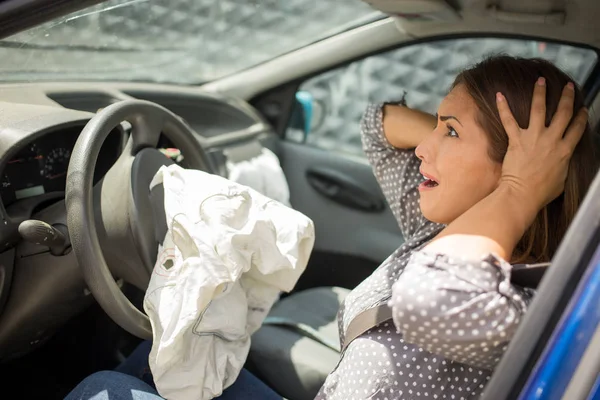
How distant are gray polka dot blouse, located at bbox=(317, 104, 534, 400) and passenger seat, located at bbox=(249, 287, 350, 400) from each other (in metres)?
0.35

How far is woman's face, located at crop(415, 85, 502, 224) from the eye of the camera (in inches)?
43.1

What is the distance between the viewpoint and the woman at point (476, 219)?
901mm

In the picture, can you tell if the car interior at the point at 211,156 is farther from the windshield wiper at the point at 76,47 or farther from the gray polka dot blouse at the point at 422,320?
the gray polka dot blouse at the point at 422,320

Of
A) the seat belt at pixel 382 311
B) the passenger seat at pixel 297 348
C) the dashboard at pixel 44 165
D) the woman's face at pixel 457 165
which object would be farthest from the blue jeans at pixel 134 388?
the woman's face at pixel 457 165

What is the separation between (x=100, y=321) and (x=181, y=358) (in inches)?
25.0

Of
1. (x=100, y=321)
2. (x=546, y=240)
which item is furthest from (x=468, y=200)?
(x=100, y=321)

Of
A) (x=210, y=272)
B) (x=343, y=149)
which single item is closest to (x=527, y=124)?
(x=210, y=272)

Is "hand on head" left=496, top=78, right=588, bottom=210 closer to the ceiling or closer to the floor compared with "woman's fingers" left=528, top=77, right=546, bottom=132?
closer to the floor

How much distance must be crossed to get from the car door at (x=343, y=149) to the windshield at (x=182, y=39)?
168 mm

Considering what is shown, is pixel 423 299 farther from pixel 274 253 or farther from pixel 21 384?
pixel 21 384

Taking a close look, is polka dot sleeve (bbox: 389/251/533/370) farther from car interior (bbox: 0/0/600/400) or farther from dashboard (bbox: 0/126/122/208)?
dashboard (bbox: 0/126/122/208)

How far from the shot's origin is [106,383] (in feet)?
4.22

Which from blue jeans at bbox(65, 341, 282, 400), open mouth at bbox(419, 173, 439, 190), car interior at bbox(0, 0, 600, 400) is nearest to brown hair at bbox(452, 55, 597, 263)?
open mouth at bbox(419, 173, 439, 190)

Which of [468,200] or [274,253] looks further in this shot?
[274,253]
